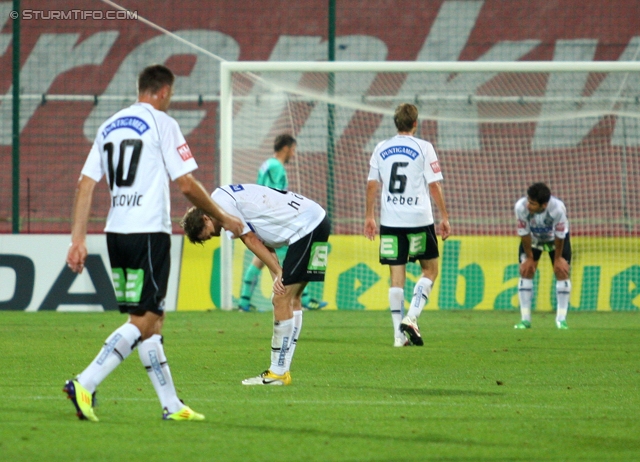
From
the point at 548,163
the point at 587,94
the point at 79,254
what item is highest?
the point at 587,94

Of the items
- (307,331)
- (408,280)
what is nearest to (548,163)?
(408,280)

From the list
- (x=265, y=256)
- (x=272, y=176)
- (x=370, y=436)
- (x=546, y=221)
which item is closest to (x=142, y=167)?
(x=265, y=256)

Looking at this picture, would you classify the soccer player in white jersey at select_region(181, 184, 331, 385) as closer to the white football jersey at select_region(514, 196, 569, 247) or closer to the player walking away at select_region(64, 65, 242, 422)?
the player walking away at select_region(64, 65, 242, 422)

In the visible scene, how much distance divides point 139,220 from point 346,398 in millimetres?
1994

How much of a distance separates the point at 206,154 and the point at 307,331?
1528cm

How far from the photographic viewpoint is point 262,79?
1636 cm

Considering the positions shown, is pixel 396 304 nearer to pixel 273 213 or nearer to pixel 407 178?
pixel 407 178

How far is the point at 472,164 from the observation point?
19.1m

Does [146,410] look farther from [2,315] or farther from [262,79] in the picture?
[262,79]

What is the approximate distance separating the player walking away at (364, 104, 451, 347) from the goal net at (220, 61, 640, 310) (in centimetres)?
422

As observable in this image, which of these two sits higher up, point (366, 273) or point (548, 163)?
point (548, 163)

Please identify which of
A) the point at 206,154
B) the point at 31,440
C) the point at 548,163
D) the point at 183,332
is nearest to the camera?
the point at 31,440

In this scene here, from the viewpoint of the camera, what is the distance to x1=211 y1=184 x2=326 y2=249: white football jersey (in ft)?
25.3

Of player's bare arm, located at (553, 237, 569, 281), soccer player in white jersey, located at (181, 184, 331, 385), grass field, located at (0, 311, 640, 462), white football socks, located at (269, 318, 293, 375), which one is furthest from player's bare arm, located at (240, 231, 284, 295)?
player's bare arm, located at (553, 237, 569, 281)
